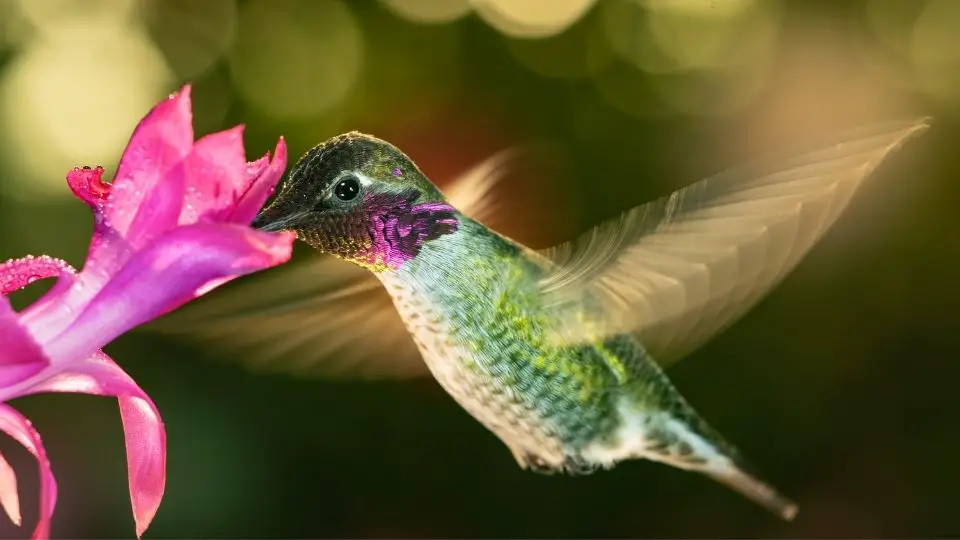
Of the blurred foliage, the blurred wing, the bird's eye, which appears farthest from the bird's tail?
the blurred foliage

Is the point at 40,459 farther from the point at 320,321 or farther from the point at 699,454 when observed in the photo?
the point at 699,454

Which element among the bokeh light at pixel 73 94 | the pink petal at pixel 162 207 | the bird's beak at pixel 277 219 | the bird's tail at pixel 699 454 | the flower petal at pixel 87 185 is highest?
the bokeh light at pixel 73 94

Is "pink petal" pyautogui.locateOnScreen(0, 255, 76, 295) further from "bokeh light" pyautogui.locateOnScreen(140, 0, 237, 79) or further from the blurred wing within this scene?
"bokeh light" pyautogui.locateOnScreen(140, 0, 237, 79)

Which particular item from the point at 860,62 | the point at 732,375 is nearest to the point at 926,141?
the point at 860,62

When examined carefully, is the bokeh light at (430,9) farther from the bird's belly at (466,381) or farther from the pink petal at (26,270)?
the pink petal at (26,270)

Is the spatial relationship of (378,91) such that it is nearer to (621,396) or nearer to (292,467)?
(292,467)

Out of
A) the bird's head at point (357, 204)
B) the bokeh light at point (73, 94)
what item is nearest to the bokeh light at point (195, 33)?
the bokeh light at point (73, 94)
